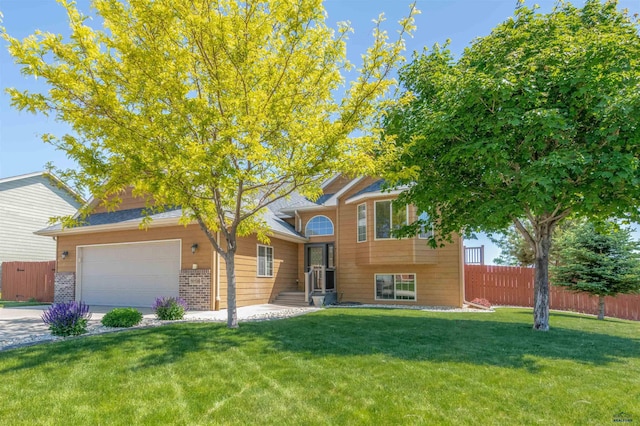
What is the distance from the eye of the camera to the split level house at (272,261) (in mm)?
12781

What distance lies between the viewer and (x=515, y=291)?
16.8 m

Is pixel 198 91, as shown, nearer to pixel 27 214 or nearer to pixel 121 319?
pixel 121 319

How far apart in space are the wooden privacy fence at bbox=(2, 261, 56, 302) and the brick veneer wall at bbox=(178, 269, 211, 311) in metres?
8.37

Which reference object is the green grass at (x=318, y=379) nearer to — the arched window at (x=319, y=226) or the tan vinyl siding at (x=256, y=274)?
the tan vinyl siding at (x=256, y=274)

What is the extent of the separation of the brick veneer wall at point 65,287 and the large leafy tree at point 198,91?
9616 millimetres

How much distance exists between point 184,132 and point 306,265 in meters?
10.5

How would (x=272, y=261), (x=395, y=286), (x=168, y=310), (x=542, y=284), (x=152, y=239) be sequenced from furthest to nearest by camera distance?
(x=272, y=261) → (x=395, y=286) → (x=152, y=239) → (x=168, y=310) → (x=542, y=284)

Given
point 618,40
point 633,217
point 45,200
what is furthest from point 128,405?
point 45,200

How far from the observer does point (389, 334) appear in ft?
24.4

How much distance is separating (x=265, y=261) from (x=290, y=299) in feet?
6.01

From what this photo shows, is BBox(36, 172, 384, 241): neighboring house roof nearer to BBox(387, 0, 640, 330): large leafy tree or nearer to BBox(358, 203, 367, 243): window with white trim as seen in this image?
BBox(358, 203, 367, 243): window with white trim

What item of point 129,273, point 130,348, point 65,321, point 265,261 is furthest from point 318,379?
point 129,273

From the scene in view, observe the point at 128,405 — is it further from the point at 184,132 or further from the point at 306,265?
the point at 306,265

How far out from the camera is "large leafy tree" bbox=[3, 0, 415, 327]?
6.52 m
